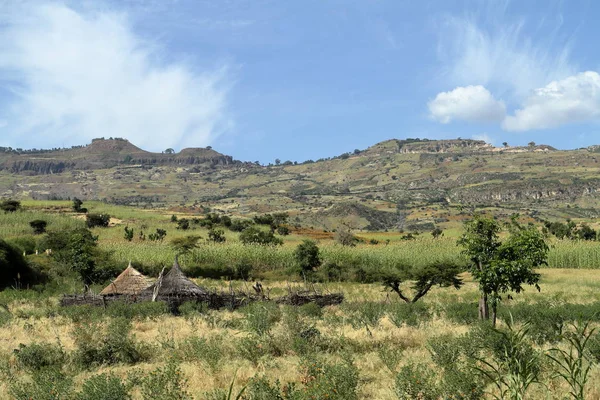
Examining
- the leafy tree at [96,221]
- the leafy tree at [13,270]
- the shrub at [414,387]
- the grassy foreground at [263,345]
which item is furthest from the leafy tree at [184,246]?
the shrub at [414,387]

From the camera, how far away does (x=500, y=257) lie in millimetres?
15422

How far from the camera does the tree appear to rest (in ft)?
48.0

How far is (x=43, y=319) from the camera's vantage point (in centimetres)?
2206

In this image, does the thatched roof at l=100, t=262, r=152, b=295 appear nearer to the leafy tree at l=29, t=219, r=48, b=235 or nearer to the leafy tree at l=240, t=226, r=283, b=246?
the leafy tree at l=240, t=226, r=283, b=246

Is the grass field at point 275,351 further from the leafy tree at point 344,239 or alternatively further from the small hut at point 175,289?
the leafy tree at point 344,239

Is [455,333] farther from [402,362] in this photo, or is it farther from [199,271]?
[199,271]

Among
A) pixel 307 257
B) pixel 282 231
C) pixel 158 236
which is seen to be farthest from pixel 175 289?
pixel 282 231

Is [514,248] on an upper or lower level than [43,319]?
upper

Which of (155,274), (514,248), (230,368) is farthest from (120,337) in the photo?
(155,274)

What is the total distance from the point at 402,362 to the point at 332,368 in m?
3.47

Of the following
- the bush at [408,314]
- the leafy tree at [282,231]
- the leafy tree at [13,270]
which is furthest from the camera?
the leafy tree at [282,231]

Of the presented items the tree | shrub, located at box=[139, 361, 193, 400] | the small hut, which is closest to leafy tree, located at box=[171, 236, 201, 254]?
the small hut

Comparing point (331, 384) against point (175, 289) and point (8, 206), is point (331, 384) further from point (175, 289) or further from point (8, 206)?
point (8, 206)

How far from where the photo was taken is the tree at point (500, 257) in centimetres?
1464
